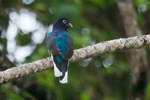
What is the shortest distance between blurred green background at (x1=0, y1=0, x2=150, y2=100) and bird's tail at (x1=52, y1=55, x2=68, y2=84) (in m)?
1.05

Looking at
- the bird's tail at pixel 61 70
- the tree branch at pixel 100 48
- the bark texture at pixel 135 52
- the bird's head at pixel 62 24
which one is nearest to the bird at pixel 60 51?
the bird's tail at pixel 61 70

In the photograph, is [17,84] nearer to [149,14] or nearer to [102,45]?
[102,45]

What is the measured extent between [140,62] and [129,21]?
30.5 inches

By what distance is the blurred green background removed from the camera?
6508mm

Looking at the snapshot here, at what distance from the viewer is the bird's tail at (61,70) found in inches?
203

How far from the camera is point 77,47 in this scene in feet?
21.9

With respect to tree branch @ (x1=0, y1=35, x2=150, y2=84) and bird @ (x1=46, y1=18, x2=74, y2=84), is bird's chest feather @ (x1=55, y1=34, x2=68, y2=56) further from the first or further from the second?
tree branch @ (x1=0, y1=35, x2=150, y2=84)

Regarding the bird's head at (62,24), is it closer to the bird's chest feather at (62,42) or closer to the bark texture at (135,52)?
the bird's chest feather at (62,42)

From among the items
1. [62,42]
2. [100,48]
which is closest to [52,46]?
[62,42]

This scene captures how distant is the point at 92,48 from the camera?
5164 millimetres

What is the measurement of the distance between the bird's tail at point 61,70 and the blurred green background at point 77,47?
3.44ft

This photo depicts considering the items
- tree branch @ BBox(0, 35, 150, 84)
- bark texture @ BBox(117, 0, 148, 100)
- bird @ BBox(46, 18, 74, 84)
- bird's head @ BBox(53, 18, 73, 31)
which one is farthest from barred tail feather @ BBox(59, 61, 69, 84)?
bark texture @ BBox(117, 0, 148, 100)

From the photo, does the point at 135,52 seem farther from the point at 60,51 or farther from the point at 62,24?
the point at 60,51

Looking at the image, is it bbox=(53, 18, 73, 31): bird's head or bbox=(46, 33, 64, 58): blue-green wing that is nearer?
bbox=(46, 33, 64, 58): blue-green wing
